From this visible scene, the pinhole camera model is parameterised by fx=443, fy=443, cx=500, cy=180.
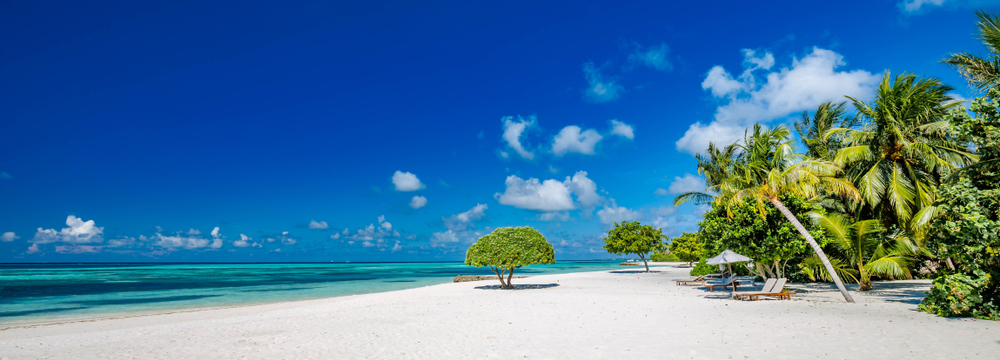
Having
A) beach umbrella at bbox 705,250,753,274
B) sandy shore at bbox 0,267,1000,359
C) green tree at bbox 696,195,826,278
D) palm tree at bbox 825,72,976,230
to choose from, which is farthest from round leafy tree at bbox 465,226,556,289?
palm tree at bbox 825,72,976,230

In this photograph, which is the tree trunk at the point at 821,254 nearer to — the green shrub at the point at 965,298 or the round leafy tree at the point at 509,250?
the green shrub at the point at 965,298

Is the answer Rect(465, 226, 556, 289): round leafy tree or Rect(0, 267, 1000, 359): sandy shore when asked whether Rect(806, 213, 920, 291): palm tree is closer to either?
Rect(0, 267, 1000, 359): sandy shore

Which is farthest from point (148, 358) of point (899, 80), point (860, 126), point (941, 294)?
point (860, 126)

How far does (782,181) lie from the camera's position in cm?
1553

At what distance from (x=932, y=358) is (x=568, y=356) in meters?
5.96

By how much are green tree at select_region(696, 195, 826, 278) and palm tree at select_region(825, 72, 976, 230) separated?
2.67 metres

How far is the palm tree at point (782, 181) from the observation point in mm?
15414

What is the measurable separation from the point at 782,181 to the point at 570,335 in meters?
10.4

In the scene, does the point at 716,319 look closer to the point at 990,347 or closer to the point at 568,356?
the point at 990,347

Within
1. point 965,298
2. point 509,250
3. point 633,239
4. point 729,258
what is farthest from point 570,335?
point 633,239

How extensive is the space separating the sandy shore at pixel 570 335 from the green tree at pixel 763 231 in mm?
2484

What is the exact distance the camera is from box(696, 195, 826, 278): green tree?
56.5 feet

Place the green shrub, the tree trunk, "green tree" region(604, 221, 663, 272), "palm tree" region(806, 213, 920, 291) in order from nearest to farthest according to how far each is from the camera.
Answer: the green shrub, the tree trunk, "palm tree" region(806, 213, 920, 291), "green tree" region(604, 221, 663, 272)

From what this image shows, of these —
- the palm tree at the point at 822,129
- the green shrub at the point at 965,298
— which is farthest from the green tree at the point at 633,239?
the green shrub at the point at 965,298
